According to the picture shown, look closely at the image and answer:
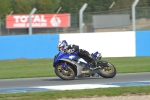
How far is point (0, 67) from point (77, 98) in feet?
32.4

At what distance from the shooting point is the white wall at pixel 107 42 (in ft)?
73.8

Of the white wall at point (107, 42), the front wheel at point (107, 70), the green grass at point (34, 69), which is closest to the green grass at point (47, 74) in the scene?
the green grass at point (34, 69)

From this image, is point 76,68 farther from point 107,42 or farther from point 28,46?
point 107,42

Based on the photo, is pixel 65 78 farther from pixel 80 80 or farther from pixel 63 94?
pixel 63 94

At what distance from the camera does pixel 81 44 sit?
2248 centimetres

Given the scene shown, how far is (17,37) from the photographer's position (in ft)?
72.9

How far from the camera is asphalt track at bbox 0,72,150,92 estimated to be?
12.1m

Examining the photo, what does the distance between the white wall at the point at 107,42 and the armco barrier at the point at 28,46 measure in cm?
71

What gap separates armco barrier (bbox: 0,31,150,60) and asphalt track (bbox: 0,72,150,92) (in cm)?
Answer: 752

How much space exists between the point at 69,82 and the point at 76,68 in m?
0.62

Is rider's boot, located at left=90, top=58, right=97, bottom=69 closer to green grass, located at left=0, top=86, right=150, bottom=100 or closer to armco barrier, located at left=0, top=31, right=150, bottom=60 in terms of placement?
green grass, located at left=0, top=86, right=150, bottom=100

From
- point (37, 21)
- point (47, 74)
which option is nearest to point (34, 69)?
point (47, 74)

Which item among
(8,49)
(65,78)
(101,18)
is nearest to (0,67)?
(8,49)

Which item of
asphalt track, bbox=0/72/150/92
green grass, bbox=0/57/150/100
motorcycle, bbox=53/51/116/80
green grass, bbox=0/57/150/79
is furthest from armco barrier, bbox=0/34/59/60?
motorcycle, bbox=53/51/116/80
